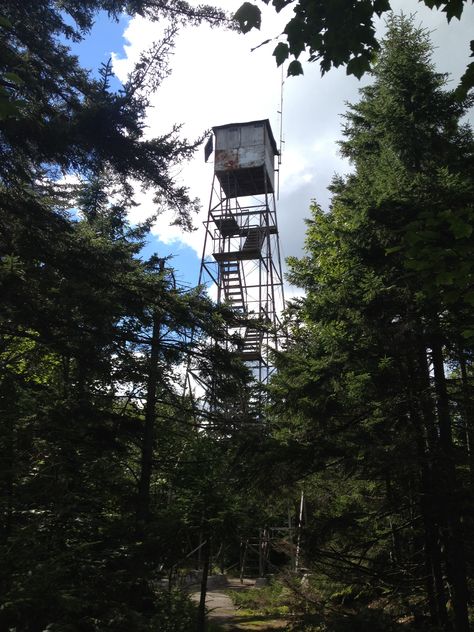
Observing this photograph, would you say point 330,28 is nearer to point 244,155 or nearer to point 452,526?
point 452,526

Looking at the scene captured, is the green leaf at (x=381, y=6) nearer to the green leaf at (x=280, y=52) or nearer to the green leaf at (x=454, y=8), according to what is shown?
the green leaf at (x=454, y=8)

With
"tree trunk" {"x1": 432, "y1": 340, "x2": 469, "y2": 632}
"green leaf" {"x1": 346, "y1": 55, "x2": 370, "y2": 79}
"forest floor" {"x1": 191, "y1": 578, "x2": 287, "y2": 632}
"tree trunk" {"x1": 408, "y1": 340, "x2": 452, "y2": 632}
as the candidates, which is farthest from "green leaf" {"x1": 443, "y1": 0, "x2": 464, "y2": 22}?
"forest floor" {"x1": 191, "y1": 578, "x2": 287, "y2": 632}

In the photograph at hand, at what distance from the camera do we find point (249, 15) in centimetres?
356

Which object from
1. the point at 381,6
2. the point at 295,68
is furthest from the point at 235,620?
the point at 381,6

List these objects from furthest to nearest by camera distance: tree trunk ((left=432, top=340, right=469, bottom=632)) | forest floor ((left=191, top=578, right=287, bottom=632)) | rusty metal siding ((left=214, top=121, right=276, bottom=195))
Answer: rusty metal siding ((left=214, top=121, right=276, bottom=195))
forest floor ((left=191, top=578, right=287, bottom=632))
tree trunk ((left=432, top=340, right=469, bottom=632))

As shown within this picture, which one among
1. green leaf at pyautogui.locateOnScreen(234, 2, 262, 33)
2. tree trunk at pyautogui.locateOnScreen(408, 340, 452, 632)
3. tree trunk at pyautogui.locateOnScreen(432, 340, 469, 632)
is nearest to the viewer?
green leaf at pyautogui.locateOnScreen(234, 2, 262, 33)

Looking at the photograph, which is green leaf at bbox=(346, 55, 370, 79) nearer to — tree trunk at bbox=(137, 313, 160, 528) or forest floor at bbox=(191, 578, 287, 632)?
tree trunk at bbox=(137, 313, 160, 528)

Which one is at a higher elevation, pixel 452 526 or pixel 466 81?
pixel 466 81

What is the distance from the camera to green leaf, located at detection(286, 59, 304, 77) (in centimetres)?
367

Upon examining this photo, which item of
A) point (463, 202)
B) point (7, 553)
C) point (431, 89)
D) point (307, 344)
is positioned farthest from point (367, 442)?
point (431, 89)

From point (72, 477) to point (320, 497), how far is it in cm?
591

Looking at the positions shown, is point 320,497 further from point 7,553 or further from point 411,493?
point 7,553

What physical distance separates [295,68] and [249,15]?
46 centimetres

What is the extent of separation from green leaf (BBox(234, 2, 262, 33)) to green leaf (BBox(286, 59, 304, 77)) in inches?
13.3
